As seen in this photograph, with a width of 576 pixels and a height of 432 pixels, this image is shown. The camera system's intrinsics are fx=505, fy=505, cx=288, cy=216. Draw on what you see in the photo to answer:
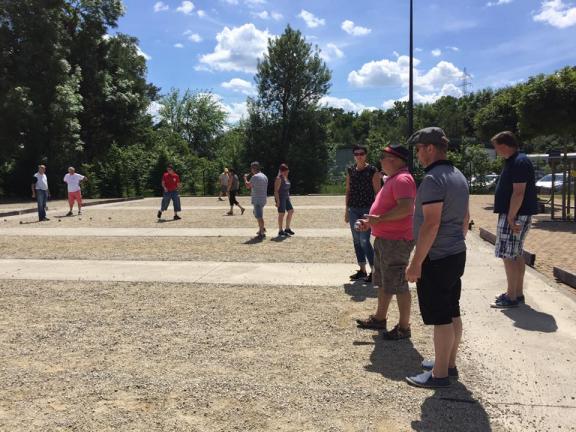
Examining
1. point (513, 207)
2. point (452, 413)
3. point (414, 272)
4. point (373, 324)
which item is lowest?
point (452, 413)

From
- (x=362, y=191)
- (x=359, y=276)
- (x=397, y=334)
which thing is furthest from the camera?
(x=359, y=276)

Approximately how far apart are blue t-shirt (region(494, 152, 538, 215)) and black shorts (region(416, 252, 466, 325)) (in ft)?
7.33

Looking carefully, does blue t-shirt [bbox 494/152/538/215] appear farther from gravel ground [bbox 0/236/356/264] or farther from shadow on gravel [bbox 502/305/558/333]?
gravel ground [bbox 0/236/356/264]

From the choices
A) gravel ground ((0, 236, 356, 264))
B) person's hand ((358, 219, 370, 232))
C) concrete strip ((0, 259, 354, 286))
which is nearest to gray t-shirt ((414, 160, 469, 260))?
person's hand ((358, 219, 370, 232))

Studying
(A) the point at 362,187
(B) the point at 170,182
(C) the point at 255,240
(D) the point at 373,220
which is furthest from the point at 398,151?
(B) the point at 170,182

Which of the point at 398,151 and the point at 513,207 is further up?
the point at 398,151

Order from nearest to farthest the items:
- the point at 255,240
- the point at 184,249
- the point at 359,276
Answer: the point at 359,276, the point at 184,249, the point at 255,240

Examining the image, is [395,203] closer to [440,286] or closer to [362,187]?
[440,286]

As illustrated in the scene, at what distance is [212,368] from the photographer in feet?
12.9

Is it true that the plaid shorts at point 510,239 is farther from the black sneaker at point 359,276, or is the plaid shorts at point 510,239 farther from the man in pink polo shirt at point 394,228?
the black sneaker at point 359,276

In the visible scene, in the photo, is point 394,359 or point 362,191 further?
point 362,191

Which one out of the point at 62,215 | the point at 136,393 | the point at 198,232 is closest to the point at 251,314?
the point at 136,393

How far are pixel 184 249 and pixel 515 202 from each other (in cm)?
618

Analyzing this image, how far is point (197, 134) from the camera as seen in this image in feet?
214
